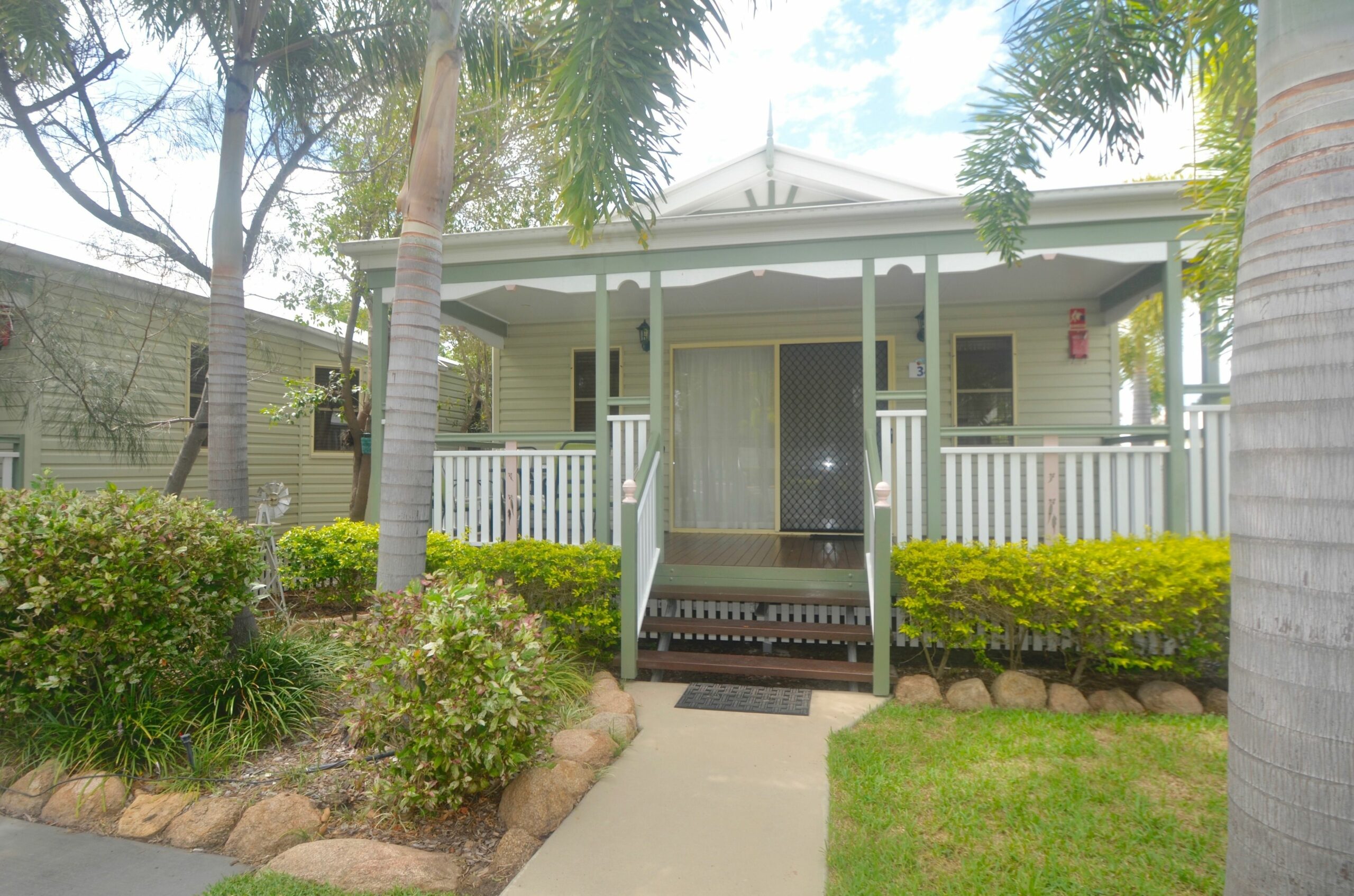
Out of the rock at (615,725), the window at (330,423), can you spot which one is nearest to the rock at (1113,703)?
the rock at (615,725)

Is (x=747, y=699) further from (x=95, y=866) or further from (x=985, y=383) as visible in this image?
(x=985, y=383)

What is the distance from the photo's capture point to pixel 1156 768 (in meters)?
3.62

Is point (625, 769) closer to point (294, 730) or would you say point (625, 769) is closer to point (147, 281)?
point (294, 730)

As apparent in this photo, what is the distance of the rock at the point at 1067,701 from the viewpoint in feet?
14.5

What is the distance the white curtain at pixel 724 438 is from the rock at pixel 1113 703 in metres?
4.09

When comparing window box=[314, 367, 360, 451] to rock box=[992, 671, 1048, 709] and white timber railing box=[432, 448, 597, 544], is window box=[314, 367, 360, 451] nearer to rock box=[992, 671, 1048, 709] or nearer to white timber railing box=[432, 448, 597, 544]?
white timber railing box=[432, 448, 597, 544]

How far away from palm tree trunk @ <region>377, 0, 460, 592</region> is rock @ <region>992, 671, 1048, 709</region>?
348 centimetres

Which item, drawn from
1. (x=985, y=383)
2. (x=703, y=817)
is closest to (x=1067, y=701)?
(x=703, y=817)

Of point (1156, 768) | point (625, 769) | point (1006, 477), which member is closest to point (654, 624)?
point (625, 769)

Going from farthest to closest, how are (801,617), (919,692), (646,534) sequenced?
(801,617) → (646,534) → (919,692)

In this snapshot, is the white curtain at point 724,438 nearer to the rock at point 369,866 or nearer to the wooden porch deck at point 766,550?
the wooden porch deck at point 766,550

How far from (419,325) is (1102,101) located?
4.17 m

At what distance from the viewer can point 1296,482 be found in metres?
1.69

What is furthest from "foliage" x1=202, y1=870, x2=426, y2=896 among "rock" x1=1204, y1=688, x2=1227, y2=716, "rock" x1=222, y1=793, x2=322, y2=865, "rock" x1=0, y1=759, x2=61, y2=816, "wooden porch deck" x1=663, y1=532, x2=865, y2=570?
"rock" x1=1204, y1=688, x2=1227, y2=716
